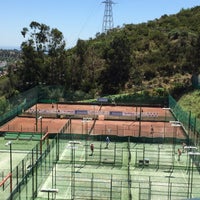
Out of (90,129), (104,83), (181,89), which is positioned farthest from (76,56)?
(90,129)

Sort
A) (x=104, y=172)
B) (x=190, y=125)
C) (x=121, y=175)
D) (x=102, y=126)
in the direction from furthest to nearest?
(x=102, y=126), (x=190, y=125), (x=104, y=172), (x=121, y=175)

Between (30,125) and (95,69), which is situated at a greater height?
(95,69)

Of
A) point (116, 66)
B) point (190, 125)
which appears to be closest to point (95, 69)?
point (116, 66)

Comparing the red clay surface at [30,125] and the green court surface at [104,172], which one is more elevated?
the red clay surface at [30,125]

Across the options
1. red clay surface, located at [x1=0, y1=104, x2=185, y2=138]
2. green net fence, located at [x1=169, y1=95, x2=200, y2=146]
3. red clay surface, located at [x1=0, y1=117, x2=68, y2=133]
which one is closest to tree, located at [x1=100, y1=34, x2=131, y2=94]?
red clay surface, located at [x1=0, y1=104, x2=185, y2=138]

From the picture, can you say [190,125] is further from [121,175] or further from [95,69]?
[95,69]

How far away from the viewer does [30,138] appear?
35.8 meters

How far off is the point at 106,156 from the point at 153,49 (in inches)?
2064

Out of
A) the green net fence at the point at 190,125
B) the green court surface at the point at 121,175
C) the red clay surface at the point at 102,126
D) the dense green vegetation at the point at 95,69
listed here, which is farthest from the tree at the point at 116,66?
the green court surface at the point at 121,175

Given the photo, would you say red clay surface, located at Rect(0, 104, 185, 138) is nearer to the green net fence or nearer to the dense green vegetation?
the green net fence

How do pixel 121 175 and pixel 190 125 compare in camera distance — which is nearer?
pixel 121 175

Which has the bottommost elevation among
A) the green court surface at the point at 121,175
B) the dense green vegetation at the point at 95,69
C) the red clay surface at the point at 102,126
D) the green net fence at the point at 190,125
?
the green court surface at the point at 121,175

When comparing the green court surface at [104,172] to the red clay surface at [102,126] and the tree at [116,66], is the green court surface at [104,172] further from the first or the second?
the tree at [116,66]

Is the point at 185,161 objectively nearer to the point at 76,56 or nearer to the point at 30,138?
the point at 30,138
